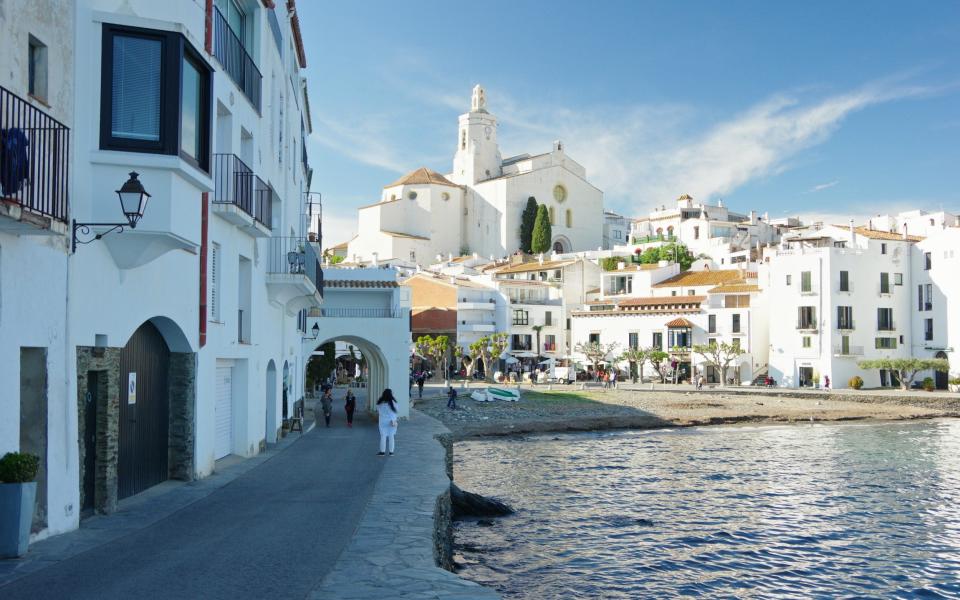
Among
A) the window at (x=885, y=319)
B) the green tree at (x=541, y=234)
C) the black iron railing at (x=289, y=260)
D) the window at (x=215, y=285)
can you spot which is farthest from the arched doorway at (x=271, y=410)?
the green tree at (x=541, y=234)

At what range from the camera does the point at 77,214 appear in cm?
1113

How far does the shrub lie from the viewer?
9242 millimetres

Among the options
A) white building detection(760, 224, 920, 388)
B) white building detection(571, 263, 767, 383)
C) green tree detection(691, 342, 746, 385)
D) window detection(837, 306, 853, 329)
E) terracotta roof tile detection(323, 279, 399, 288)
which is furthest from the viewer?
white building detection(571, 263, 767, 383)

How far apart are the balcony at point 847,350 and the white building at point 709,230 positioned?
Answer: 28.5 metres

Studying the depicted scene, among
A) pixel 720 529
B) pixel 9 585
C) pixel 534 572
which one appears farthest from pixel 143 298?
pixel 720 529

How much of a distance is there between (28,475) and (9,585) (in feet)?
4.24

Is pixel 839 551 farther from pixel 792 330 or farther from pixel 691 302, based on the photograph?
pixel 691 302

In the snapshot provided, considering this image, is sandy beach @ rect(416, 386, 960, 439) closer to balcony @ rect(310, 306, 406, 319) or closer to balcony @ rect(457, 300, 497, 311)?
balcony @ rect(310, 306, 406, 319)

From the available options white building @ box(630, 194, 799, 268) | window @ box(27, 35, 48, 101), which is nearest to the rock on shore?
window @ box(27, 35, 48, 101)

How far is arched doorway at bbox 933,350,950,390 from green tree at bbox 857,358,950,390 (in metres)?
0.92

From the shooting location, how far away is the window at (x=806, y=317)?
6380 cm

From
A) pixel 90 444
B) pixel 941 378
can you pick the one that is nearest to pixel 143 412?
pixel 90 444

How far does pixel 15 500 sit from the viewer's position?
920cm

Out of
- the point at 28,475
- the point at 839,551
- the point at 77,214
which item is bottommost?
the point at 839,551
